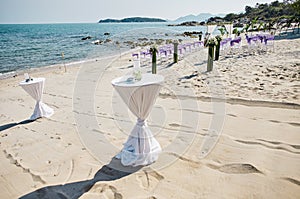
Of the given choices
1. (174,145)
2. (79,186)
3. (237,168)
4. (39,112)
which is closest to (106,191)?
(79,186)

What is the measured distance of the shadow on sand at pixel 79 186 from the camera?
2.78 meters

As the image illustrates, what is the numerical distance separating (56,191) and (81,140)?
4.68ft

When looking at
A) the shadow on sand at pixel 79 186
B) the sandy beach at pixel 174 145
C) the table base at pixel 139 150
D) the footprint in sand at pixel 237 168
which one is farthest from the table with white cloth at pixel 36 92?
the footprint in sand at pixel 237 168

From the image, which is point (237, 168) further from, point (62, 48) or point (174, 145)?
point (62, 48)

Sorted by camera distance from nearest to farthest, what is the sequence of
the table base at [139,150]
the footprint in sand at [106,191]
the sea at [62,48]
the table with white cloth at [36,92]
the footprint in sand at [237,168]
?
the footprint in sand at [106,191], the footprint in sand at [237,168], the table base at [139,150], the table with white cloth at [36,92], the sea at [62,48]

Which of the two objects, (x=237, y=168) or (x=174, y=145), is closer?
(x=237, y=168)

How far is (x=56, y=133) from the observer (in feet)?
15.1

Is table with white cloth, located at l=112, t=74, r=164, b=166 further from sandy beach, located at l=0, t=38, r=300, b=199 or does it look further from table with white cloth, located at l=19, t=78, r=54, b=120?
table with white cloth, located at l=19, t=78, r=54, b=120

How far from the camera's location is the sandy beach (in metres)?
2.78

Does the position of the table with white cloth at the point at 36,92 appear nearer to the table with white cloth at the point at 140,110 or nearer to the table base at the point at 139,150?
the table with white cloth at the point at 140,110

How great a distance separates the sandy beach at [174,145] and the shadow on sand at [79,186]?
0.04 ft

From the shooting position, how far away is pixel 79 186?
9.52 ft

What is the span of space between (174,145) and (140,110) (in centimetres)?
104

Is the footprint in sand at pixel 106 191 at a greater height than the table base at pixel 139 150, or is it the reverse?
the table base at pixel 139 150
